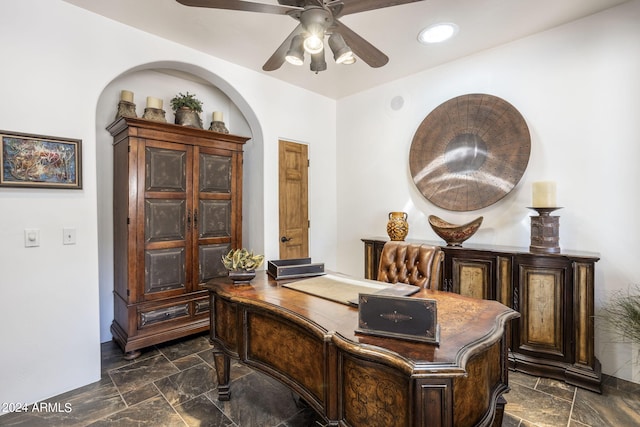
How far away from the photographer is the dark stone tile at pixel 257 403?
1.92 meters

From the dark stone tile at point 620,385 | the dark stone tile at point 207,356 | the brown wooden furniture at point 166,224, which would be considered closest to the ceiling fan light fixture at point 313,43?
the brown wooden furniture at point 166,224

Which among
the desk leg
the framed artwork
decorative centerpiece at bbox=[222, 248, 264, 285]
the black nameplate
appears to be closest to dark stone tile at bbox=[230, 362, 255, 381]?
the desk leg

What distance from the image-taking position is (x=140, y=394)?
7.13ft

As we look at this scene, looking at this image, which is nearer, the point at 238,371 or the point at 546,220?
the point at 546,220

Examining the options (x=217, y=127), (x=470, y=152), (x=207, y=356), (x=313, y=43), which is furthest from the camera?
(x=217, y=127)

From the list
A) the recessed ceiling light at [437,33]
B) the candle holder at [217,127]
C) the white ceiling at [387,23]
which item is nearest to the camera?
the white ceiling at [387,23]

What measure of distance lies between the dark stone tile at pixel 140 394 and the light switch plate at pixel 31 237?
4.09 ft

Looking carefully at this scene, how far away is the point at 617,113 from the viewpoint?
7.61ft

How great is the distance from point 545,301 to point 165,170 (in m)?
3.42

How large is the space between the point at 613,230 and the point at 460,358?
2.27 meters

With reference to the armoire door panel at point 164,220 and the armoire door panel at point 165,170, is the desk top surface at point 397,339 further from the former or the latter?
the armoire door panel at point 165,170

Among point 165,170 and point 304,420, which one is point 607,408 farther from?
point 165,170

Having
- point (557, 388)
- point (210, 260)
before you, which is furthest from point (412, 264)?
point (210, 260)

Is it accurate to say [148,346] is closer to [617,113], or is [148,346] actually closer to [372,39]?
[372,39]
